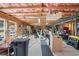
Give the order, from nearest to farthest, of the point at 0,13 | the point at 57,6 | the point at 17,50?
the point at 17,50 → the point at 57,6 → the point at 0,13

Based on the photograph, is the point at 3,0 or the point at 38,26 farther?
the point at 38,26

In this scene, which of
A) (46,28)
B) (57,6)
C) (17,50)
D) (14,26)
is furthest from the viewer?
(14,26)

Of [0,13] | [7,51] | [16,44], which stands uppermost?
[0,13]

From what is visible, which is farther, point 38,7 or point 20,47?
point 38,7

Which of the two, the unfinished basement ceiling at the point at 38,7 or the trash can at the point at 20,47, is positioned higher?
the unfinished basement ceiling at the point at 38,7

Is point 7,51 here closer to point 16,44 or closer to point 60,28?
point 16,44

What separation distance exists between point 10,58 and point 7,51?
3.99m

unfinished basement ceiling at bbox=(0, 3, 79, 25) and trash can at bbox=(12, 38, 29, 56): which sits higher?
unfinished basement ceiling at bbox=(0, 3, 79, 25)

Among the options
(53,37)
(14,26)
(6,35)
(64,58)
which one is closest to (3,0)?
(64,58)

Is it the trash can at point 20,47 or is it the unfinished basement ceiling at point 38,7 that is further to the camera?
the unfinished basement ceiling at point 38,7

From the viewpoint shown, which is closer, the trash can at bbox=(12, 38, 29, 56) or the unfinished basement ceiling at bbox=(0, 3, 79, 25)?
the trash can at bbox=(12, 38, 29, 56)

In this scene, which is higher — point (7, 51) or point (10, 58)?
point (10, 58)

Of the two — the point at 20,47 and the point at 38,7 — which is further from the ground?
the point at 38,7

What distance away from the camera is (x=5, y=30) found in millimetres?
8695
